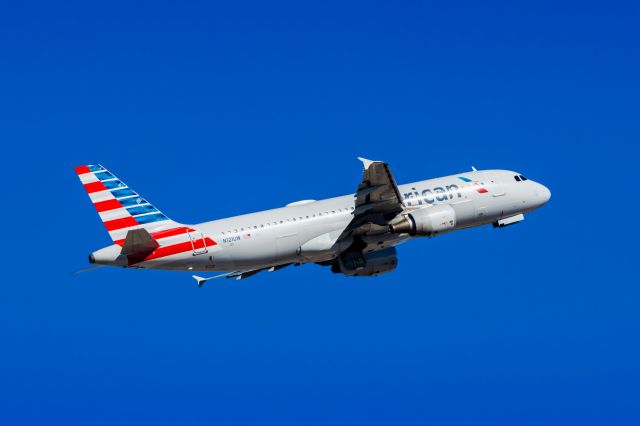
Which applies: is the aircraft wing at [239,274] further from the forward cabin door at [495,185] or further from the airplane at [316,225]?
the forward cabin door at [495,185]

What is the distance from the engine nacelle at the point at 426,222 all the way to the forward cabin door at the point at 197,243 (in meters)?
9.99

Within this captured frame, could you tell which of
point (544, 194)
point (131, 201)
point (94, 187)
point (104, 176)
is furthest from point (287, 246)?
point (544, 194)

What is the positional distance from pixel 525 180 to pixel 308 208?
581 inches

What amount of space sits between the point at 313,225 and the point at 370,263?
4680mm

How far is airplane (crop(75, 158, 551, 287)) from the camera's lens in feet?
151

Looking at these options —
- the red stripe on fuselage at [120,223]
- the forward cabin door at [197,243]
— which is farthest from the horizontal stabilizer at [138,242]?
the forward cabin door at [197,243]

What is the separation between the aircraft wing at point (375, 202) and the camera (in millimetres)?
46656

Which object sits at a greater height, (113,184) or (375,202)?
(113,184)

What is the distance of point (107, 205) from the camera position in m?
46.1

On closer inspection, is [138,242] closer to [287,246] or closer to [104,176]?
[104,176]

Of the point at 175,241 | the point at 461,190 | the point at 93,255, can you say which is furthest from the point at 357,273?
the point at 93,255

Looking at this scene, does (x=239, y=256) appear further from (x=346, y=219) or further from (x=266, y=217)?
(x=346, y=219)

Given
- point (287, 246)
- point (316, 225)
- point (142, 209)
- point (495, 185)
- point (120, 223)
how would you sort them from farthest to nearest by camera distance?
1. point (495, 185)
2. point (316, 225)
3. point (287, 246)
4. point (142, 209)
5. point (120, 223)

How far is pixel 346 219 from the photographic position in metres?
50.0
